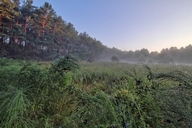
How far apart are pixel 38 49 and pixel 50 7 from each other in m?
8.60

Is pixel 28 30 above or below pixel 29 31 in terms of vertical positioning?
above

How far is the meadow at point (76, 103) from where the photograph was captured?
50.9 inches

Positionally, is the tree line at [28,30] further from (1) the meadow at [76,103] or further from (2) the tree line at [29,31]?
(1) the meadow at [76,103]

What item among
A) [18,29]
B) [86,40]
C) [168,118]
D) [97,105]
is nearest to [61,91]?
[97,105]

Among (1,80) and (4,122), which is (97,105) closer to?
(4,122)

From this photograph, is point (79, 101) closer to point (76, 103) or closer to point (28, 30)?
point (76, 103)

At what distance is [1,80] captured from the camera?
1.70 meters

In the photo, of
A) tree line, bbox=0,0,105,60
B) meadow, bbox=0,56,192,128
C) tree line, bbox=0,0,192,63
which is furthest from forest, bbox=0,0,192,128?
tree line, bbox=0,0,105,60

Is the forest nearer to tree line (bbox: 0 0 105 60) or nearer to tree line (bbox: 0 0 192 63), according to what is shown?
tree line (bbox: 0 0 192 63)

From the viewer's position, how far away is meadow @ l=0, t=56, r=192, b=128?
129 cm

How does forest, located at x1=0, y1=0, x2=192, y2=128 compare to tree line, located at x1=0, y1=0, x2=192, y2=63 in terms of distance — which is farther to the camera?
tree line, located at x1=0, y1=0, x2=192, y2=63

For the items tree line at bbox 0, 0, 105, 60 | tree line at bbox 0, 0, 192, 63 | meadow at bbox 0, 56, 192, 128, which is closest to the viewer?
meadow at bbox 0, 56, 192, 128

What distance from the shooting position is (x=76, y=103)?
71.7 inches

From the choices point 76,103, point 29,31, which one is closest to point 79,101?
point 76,103
